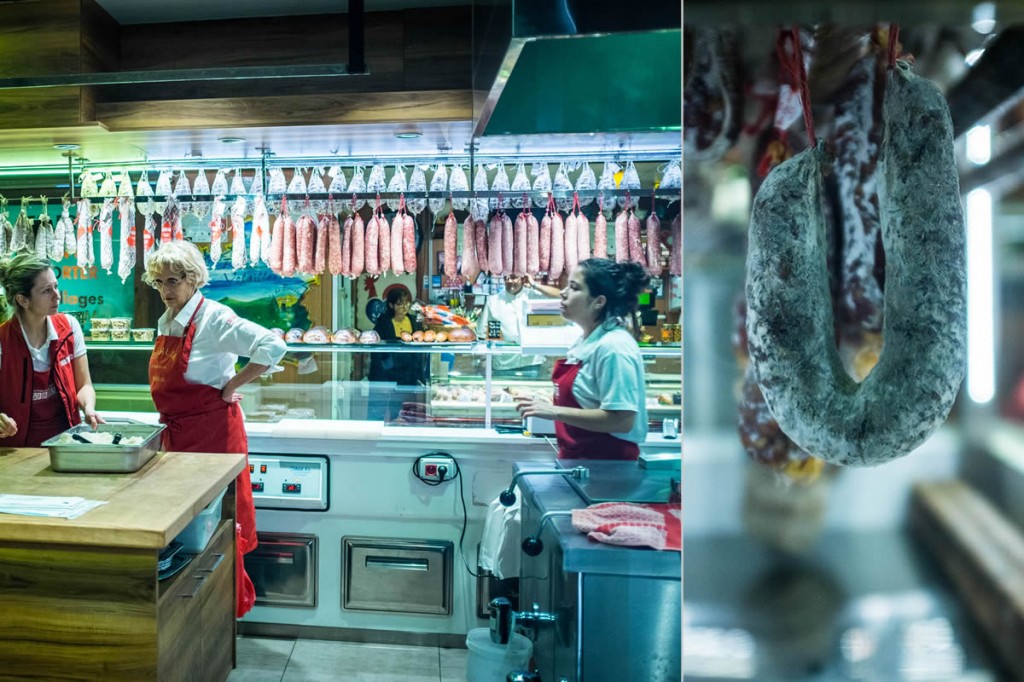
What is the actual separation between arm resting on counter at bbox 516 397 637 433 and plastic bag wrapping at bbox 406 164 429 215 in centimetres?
147

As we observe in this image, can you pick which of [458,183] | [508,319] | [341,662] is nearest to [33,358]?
[341,662]

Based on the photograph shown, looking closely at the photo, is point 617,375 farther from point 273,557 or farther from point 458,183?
point 273,557

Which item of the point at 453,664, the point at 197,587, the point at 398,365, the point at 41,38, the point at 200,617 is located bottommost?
the point at 453,664

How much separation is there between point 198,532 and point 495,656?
1.08 meters

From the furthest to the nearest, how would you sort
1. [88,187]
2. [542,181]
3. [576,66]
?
[88,187]
[542,181]
[576,66]

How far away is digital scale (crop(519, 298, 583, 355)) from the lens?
309cm

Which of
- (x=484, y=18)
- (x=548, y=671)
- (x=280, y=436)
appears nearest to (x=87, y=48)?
(x=280, y=436)

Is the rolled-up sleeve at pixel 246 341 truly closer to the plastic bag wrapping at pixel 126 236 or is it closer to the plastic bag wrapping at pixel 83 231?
the plastic bag wrapping at pixel 126 236

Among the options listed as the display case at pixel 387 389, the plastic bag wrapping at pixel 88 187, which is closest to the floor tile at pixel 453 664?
the display case at pixel 387 389

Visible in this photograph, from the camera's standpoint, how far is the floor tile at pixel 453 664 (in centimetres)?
294

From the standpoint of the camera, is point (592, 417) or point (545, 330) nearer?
point (592, 417)

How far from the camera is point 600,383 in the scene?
2113 mm

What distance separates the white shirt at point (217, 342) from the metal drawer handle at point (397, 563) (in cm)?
105

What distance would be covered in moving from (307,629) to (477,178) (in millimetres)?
2431
